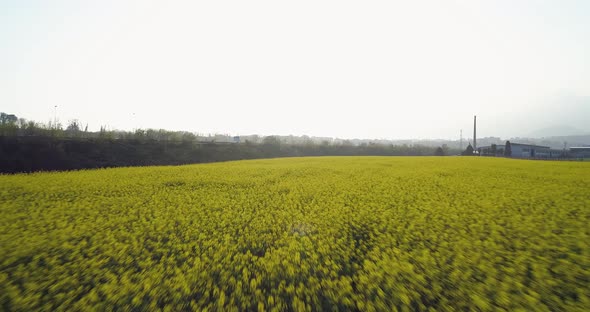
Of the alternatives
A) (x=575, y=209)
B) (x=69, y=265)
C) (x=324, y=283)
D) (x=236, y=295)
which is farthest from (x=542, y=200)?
(x=69, y=265)

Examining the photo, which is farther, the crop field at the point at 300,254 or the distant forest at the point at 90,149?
the distant forest at the point at 90,149

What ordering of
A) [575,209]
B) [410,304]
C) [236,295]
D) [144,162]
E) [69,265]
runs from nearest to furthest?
1. [410,304]
2. [236,295]
3. [69,265]
4. [575,209]
5. [144,162]

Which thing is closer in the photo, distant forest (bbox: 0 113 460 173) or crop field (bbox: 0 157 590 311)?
crop field (bbox: 0 157 590 311)

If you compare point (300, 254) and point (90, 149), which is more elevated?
point (90, 149)

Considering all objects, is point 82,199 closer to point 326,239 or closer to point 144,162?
point 326,239

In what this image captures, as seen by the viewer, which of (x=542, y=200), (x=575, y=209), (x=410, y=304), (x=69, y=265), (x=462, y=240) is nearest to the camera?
(x=410, y=304)

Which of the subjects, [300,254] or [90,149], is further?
[90,149]

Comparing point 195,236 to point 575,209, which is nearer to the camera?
point 195,236

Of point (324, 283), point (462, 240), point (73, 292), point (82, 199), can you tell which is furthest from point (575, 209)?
point (82, 199)
